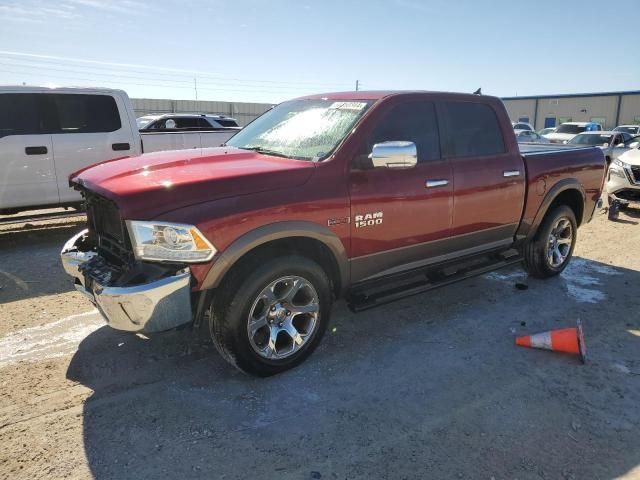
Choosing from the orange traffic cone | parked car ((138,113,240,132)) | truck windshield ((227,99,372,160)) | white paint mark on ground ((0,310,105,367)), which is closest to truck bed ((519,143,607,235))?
the orange traffic cone

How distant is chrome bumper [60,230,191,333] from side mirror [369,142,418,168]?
1505mm

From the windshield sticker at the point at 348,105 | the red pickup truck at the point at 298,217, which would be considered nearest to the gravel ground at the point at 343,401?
the red pickup truck at the point at 298,217

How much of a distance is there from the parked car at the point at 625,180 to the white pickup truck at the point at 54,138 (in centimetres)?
891

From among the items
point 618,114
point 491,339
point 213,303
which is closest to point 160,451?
point 213,303

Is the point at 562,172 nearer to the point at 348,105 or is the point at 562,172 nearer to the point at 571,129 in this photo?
the point at 348,105

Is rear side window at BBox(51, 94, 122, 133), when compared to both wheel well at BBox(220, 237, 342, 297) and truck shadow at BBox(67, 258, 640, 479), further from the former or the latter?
wheel well at BBox(220, 237, 342, 297)

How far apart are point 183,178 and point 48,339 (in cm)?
202

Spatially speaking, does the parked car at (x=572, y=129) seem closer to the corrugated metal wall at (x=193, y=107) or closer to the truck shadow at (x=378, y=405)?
the corrugated metal wall at (x=193, y=107)

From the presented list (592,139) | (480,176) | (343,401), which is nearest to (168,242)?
(343,401)

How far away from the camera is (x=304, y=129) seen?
Result: 13.0 ft

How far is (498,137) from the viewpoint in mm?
4762

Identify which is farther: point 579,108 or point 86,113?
point 579,108

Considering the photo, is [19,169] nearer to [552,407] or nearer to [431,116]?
[431,116]

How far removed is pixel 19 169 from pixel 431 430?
21.2 feet
